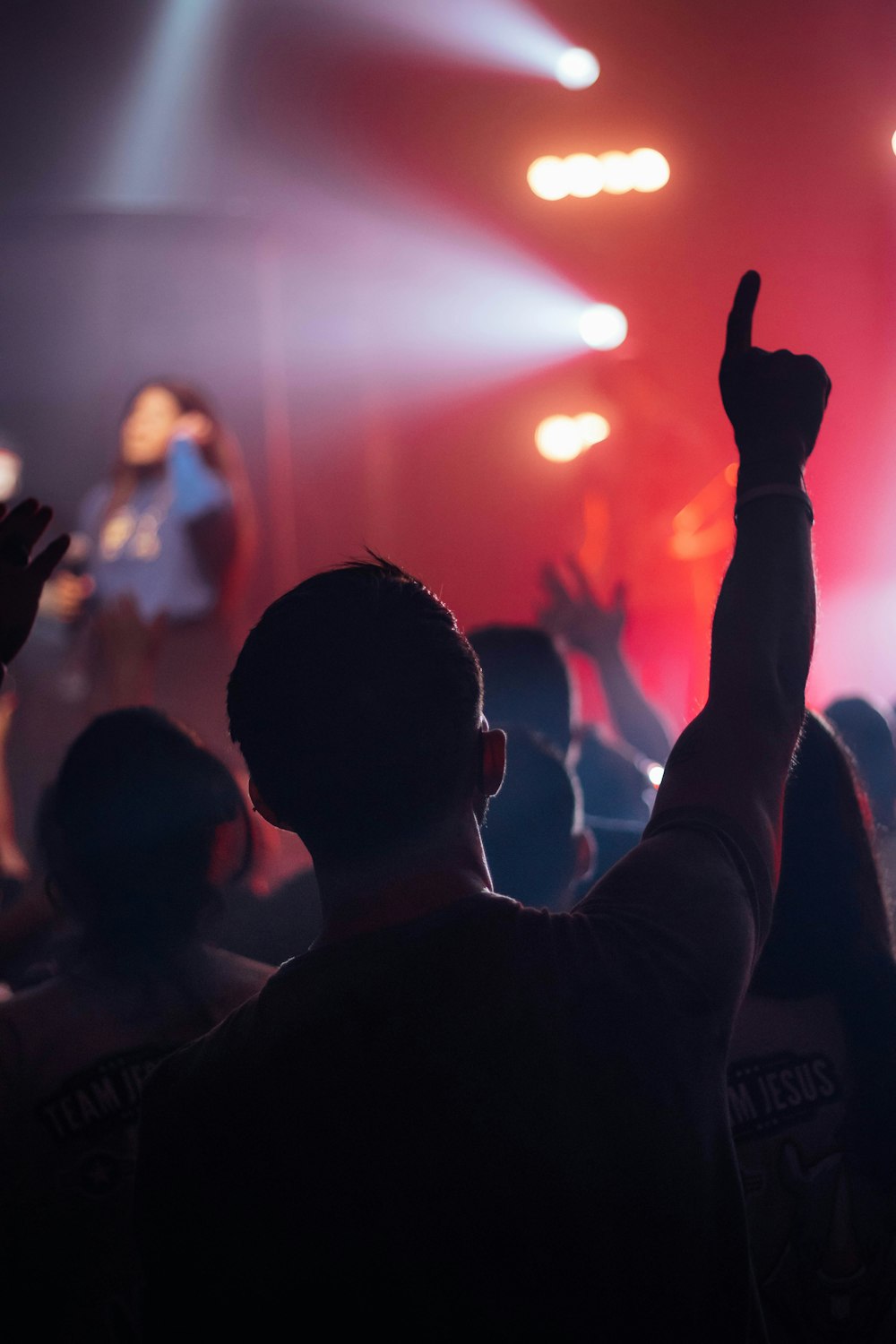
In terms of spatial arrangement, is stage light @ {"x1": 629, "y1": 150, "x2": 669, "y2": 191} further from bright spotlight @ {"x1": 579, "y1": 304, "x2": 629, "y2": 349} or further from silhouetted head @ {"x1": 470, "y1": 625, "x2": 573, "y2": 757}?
silhouetted head @ {"x1": 470, "y1": 625, "x2": 573, "y2": 757}

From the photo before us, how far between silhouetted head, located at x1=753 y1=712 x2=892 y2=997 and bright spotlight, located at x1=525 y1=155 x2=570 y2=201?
19.6 ft

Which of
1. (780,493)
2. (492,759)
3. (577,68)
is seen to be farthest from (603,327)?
(492,759)

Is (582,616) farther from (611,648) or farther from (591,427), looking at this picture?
(591,427)

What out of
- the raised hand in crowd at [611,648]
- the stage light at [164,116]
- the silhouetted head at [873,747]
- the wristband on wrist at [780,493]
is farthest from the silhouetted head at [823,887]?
the stage light at [164,116]

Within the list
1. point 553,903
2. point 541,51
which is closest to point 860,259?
point 541,51

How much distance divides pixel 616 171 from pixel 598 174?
114 millimetres

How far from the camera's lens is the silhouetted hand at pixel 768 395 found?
0.96m

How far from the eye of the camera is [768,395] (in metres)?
0.98

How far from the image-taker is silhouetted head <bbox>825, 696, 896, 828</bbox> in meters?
2.27

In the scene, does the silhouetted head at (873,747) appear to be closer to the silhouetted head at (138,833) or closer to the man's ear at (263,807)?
→ the silhouetted head at (138,833)

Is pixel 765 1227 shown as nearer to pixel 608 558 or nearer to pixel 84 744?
pixel 84 744

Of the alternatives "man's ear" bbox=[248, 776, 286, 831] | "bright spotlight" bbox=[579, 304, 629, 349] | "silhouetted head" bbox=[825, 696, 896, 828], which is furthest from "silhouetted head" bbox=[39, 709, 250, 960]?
"bright spotlight" bbox=[579, 304, 629, 349]

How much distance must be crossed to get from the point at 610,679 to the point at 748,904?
6.27 feet

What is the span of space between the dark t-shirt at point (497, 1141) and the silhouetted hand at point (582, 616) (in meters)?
1.90
